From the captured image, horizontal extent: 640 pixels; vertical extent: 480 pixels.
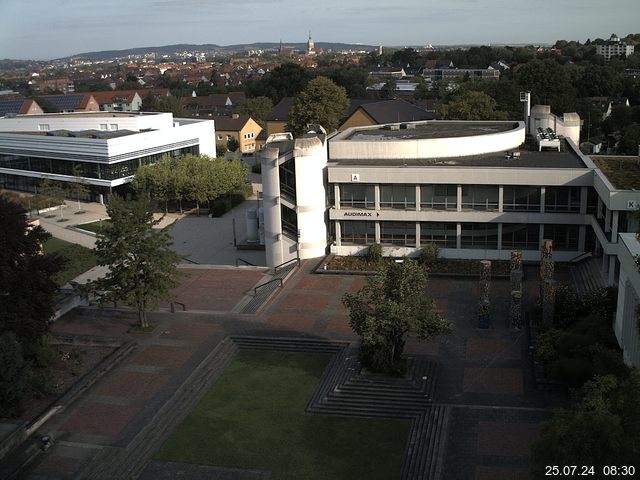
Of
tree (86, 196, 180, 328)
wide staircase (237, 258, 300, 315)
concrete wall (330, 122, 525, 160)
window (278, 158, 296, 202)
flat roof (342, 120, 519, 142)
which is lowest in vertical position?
wide staircase (237, 258, 300, 315)

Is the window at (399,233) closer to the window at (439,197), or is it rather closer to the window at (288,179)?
the window at (439,197)

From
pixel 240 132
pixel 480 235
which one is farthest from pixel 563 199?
pixel 240 132

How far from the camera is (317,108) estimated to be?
72.8 meters

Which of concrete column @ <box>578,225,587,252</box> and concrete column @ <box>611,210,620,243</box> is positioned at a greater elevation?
concrete column @ <box>611,210,620,243</box>

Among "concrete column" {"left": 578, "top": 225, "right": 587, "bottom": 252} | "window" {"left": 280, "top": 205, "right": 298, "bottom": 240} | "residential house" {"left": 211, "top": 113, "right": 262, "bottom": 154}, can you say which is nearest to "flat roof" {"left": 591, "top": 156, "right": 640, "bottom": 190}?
"concrete column" {"left": 578, "top": 225, "right": 587, "bottom": 252}

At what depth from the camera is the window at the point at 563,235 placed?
38.4m

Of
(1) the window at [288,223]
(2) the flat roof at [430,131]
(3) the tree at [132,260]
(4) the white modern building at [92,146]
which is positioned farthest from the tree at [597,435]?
(4) the white modern building at [92,146]

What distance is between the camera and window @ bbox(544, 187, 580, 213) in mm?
38031

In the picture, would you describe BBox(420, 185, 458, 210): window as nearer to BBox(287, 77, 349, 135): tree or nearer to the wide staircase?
the wide staircase

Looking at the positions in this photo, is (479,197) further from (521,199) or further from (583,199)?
(583,199)

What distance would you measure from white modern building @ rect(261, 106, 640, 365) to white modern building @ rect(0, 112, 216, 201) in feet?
77.6

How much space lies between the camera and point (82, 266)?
144 feet

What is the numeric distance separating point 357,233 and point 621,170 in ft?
47.6

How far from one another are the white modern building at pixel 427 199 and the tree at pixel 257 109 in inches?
2467
